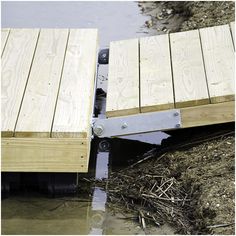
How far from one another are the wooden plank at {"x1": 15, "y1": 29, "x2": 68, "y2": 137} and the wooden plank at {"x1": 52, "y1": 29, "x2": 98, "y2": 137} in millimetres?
47

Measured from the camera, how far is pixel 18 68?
4.53 m

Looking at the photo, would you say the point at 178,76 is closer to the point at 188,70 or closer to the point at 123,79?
the point at 188,70

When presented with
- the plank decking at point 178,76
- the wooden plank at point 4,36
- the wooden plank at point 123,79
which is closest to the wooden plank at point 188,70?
the plank decking at point 178,76

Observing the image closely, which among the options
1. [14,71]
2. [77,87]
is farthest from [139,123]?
[14,71]

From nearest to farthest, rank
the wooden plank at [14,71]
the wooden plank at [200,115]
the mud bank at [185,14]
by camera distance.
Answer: the wooden plank at [14,71]
the wooden plank at [200,115]
the mud bank at [185,14]

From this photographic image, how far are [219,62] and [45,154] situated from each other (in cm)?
151

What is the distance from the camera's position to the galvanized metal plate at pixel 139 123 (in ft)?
13.5

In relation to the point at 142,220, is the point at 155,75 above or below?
above

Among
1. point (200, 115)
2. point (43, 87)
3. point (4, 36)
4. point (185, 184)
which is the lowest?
point (185, 184)

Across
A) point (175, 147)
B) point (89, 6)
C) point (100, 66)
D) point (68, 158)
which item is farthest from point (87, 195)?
point (89, 6)

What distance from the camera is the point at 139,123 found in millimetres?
4148

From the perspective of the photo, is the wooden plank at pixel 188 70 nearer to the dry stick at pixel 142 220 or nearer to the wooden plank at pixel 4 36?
the dry stick at pixel 142 220

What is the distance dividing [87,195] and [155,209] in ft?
1.59

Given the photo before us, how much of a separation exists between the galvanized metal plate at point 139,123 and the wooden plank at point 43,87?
0.37 meters
